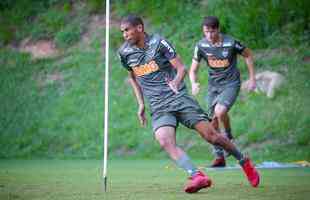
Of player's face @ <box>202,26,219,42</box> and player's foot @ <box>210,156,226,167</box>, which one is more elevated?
player's face @ <box>202,26,219,42</box>

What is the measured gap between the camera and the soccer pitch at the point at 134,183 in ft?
26.7

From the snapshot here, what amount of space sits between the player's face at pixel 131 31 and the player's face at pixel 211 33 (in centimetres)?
337

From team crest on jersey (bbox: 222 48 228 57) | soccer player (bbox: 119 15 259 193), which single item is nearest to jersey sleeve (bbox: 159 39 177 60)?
soccer player (bbox: 119 15 259 193)

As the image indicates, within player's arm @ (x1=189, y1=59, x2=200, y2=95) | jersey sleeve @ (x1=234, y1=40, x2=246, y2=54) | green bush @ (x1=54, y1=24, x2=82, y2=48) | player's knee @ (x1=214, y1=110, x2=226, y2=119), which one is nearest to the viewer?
player's arm @ (x1=189, y1=59, x2=200, y2=95)

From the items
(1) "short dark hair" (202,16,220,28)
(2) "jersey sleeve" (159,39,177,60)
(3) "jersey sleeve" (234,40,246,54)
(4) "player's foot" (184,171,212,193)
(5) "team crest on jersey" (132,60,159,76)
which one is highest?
(1) "short dark hair" (202,16,220,28)

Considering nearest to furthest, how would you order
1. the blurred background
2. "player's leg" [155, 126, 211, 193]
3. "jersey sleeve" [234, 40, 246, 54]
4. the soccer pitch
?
the soccer pitch, "player's leg" [155, 126, 211, 193], "jersey sleeve" [234, 40, 246, 54], the blurred background

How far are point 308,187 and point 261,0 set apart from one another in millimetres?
11486

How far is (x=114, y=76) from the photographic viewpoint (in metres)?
19.4

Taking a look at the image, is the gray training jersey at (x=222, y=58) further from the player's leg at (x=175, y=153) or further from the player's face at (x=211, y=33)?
the player's leg at (x=175, y=153)

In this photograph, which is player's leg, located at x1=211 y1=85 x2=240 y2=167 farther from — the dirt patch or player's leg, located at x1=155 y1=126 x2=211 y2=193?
the dirt patch

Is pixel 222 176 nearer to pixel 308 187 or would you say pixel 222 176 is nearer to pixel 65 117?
pixel 308 187

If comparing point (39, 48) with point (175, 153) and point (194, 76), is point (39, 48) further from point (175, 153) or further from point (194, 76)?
point (175, 153)

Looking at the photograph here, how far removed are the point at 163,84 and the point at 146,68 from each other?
25 cm

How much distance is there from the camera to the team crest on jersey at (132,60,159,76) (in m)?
8.93
